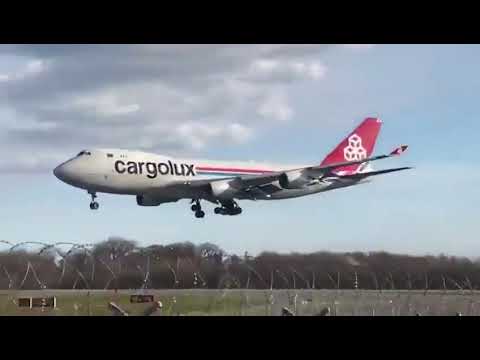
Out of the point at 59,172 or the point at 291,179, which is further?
the point at 291,179

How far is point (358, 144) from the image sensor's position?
62688mm

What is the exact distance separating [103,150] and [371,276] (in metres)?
19.9

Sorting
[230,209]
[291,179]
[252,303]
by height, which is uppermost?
[291,179]

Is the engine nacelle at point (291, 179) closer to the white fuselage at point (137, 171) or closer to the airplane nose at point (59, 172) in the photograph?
the white fuselage at point (137, 171)

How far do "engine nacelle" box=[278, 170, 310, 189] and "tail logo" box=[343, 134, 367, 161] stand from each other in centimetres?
1485

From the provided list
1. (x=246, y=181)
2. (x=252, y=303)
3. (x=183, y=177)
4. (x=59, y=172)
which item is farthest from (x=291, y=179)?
(x=252, y=303)

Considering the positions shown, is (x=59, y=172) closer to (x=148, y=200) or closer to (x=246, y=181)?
(x=148, y=200)

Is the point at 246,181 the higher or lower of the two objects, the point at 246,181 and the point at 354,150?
the lower

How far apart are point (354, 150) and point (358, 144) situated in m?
0.99

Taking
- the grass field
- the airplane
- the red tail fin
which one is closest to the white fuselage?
the airplane

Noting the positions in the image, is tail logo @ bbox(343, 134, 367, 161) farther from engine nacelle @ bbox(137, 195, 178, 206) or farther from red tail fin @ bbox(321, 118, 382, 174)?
engine nacelle @ bbox(137, 195, 178, 206)

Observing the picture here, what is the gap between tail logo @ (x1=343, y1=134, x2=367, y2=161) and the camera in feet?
201

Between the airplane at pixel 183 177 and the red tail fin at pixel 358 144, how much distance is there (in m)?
8.46
